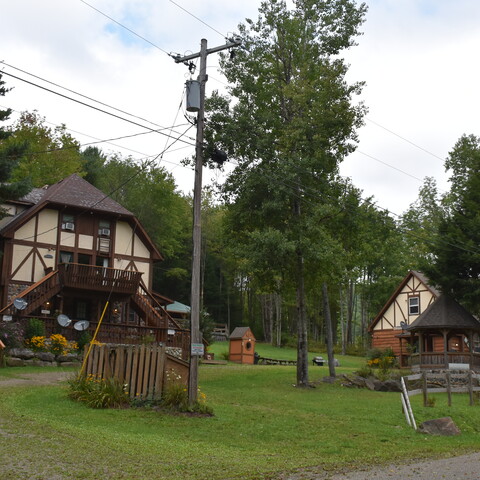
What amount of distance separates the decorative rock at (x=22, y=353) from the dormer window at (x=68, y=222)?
9.94 meters

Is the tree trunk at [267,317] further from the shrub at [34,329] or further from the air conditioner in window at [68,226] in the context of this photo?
the shrub at [34,329]

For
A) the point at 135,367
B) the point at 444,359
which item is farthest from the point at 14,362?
the point at 444,359

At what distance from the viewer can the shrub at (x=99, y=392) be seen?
15461 mm

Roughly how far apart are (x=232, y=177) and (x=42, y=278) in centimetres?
1262

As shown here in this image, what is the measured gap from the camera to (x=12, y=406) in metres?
15.0

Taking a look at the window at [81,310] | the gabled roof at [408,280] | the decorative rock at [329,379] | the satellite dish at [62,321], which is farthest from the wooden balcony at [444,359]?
the window at [81,310]

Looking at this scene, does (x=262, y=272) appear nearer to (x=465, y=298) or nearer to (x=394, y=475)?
(x=465, y=298)

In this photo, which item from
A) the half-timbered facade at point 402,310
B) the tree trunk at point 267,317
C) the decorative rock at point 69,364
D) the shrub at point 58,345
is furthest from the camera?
the tree trunk at point 267,317

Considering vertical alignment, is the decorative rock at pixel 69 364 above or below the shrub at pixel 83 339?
below

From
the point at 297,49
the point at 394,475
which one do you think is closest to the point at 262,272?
the point at 297,49

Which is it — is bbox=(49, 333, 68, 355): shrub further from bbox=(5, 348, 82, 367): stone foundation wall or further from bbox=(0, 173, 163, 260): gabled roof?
bbox=(0, 173, 163, 260): gabled roof

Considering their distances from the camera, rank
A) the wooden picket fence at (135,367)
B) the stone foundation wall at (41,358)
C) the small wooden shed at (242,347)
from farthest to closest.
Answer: the small wooden shed at (242,347), the stone foundation wall at (41,358), the wooden picket fence at (135,367)

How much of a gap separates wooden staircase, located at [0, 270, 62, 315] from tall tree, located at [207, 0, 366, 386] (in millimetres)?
10924

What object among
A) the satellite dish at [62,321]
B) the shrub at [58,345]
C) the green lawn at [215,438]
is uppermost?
the satellite dish at [62,321]
